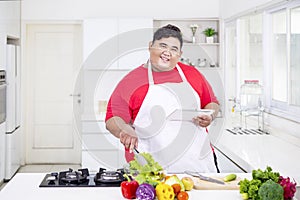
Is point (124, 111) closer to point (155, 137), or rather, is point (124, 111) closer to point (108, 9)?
point (155, 137)

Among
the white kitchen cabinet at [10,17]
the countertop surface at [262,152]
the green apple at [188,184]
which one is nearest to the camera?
the green apple at [188,184]

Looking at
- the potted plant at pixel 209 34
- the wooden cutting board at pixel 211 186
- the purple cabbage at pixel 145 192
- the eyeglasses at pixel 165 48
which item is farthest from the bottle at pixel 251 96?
the purple cabbage at pixel 145 192

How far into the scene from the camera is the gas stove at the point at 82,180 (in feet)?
6.86

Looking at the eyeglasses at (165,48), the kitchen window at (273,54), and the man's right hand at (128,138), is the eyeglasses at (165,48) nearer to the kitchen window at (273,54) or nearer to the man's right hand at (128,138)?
the man's right hand at (128,138)

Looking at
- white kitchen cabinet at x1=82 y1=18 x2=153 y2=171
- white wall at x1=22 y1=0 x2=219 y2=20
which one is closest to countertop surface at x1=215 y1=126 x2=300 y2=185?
white kitchen cabinet at x1=82 y1=18 x2=153 y2=171

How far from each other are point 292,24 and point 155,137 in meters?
1.78

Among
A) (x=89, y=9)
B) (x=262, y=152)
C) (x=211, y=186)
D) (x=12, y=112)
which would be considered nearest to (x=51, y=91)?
(x=12, y=112)

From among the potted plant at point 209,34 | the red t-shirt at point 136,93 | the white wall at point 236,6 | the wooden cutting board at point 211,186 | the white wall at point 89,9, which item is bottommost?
the wooden cutting board at point 211,186

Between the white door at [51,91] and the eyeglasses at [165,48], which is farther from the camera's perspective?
the white door at [51,91]

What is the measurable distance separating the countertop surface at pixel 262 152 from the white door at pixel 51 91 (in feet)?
9.00

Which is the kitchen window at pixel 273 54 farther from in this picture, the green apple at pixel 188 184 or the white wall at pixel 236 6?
the green apple at pixel 188 184

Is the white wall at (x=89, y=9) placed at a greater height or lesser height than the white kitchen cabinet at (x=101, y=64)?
greater

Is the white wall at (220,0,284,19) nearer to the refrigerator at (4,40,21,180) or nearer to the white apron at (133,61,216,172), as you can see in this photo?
the white apron at (133,61,216,172)

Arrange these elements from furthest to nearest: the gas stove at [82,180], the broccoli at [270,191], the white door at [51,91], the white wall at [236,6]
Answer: the white door at [51,91] → the white wall at [236,6] → the gas stove at [82,180] → the broccoli at [270,191]
